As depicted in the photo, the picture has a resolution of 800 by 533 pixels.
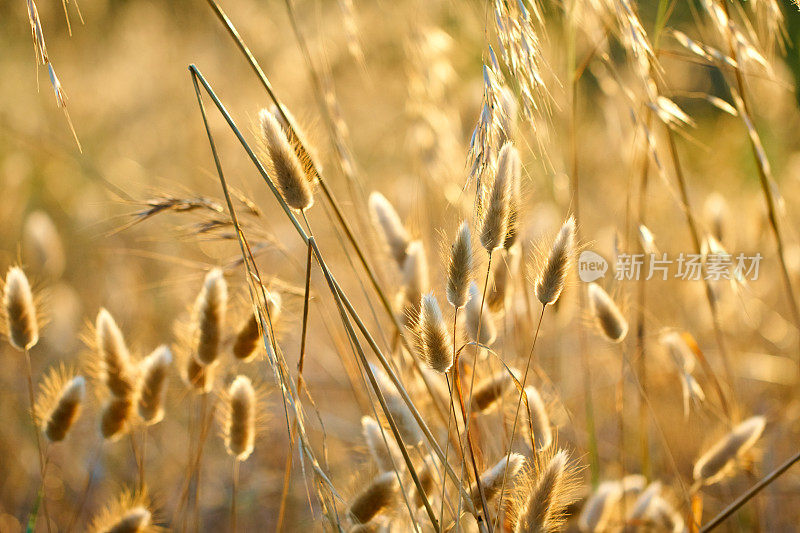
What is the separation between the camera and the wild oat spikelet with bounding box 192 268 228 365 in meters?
0.63

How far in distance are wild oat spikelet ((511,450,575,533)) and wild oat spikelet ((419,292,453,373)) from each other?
12cm

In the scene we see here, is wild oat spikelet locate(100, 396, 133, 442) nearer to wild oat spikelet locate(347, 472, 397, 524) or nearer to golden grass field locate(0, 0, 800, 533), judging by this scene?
golden grass field locate(0, 0, 800, 533)

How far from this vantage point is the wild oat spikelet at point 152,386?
670 millimetres

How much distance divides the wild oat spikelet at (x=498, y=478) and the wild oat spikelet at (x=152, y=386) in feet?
→ 1.17

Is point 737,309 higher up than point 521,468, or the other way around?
point 737,309

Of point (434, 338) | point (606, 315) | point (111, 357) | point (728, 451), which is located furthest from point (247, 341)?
point (728, 451)

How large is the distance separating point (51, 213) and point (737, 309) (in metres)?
1.81

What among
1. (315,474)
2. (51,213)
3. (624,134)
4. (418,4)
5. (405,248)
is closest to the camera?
(315,474)

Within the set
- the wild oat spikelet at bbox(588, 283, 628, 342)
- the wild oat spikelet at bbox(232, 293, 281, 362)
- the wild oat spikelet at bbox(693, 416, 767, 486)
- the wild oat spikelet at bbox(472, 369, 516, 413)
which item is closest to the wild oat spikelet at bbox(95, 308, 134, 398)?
the wild oat spikelet at bbox(232, 293, 281, 362)

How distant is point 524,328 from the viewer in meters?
0.92

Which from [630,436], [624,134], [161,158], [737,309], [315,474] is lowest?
[315,474]

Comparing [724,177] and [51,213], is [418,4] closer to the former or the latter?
[51,213]

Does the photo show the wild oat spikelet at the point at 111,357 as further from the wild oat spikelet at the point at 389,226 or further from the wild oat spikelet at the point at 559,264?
the wild oat spikelet at the point at 559,264

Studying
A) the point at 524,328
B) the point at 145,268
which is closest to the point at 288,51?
the point at 145,268
